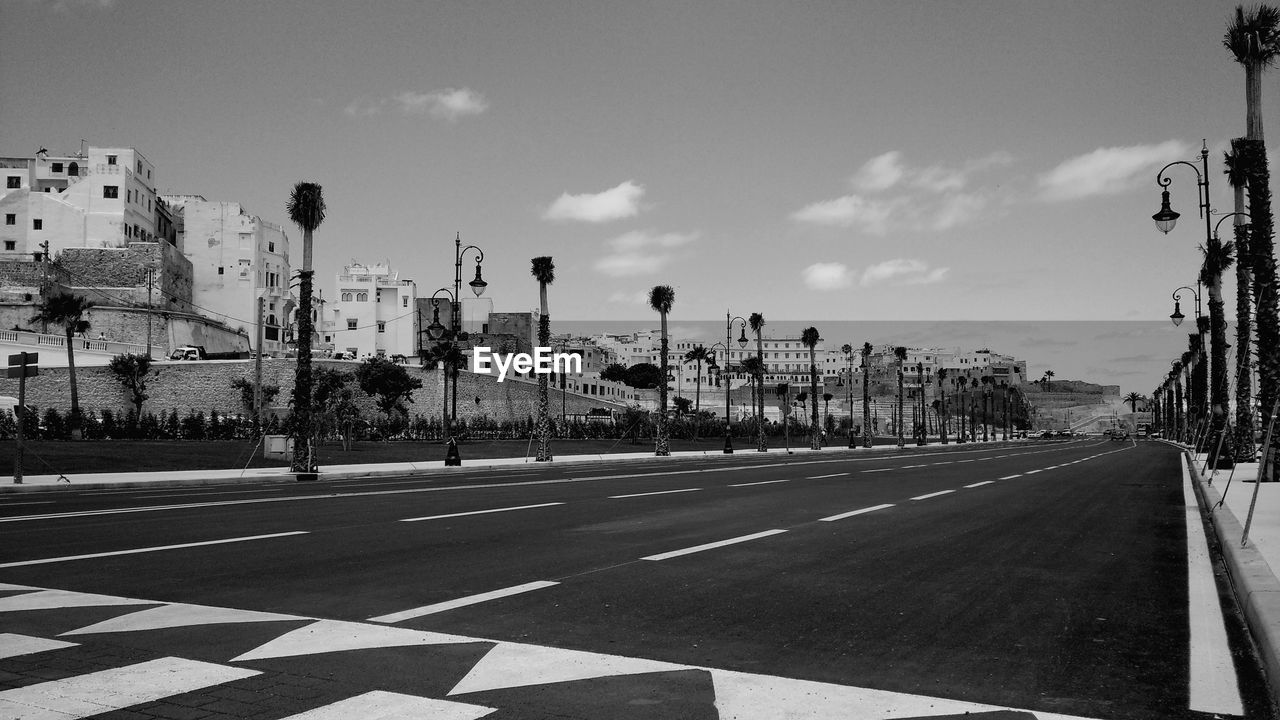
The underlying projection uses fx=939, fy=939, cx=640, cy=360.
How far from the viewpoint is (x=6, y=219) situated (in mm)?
103438

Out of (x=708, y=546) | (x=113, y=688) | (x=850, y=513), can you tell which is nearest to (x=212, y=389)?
(x=850, y=513)

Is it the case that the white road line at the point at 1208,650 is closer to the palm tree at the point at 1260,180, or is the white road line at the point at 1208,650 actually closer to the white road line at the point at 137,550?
the white road line at the point at 137,550

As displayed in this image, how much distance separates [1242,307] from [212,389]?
72585 millimetres

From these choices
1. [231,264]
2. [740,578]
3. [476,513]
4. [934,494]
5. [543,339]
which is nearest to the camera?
[740,578]

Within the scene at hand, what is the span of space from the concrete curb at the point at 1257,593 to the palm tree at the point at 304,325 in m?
25.7

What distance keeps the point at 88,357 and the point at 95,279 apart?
3023 cm

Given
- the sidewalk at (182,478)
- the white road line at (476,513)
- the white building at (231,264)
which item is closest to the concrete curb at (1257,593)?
the white road line at (476,513)

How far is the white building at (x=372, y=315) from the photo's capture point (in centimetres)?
13112

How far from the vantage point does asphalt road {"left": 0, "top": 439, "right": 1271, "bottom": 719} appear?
5234 mm

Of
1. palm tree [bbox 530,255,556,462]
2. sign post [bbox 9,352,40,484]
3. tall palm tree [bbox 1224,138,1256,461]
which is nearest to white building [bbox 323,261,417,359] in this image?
palm tree [bbox 530,255,556,462]

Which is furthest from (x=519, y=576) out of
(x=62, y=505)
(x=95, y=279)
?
(x=95, y=279)

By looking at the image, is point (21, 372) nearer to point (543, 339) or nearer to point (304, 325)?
point (304, 325)

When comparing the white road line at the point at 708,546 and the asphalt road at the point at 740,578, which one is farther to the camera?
the white road line at the point at 708,546

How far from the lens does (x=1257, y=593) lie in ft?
21.1
